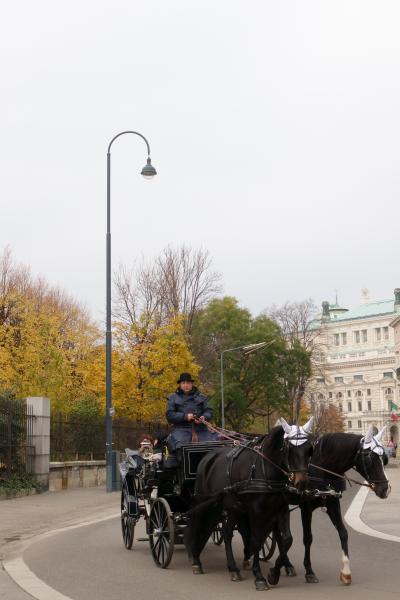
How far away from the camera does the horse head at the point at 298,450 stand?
9.01 metres

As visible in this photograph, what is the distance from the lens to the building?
15375cm

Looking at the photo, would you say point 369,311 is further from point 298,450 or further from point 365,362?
point 298,450

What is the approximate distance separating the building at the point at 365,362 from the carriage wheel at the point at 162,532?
13620 centimetres

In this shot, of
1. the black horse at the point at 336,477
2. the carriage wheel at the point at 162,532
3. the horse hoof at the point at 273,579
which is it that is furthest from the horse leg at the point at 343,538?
the carriage wheel at the point at 162,532

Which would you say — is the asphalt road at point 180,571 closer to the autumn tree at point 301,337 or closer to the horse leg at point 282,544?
the horse leg at point 282,544

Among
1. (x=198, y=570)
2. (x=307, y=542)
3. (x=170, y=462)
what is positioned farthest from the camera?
(x=170, y=462)

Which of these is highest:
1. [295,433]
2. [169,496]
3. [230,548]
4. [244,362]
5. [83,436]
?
[244,362]

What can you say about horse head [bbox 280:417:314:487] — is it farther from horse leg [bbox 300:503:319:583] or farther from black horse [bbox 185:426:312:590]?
horse leg [bbox 300:503:319:583]

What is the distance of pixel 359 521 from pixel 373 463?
790 cm

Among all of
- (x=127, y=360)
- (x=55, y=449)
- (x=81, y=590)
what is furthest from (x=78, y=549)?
(x=127, y=360)

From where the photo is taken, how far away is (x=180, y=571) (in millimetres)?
10633

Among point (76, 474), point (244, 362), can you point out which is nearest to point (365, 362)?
point (244, 362)

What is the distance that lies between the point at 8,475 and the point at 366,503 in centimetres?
945

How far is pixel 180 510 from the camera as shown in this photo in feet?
38.3
